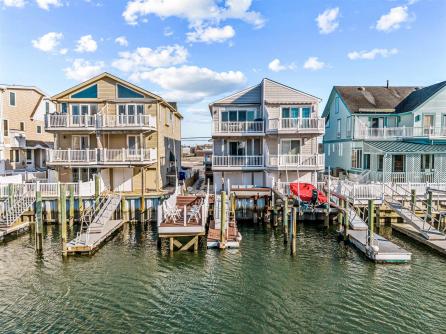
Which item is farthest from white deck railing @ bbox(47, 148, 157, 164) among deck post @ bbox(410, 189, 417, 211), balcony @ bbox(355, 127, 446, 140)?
balcony @ bbox(355, 127, 446, 140)

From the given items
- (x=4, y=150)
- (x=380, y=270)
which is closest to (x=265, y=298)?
(x=380, y=270)

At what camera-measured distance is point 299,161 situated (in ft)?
87.5

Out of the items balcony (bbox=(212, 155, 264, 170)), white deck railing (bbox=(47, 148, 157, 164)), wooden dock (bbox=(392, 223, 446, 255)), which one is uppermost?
white deck railing (bbox=(47, 148, 157, 164))

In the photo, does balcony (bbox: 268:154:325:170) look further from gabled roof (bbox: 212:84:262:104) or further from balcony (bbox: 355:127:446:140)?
balcony (bbox: 355:127:446:140)

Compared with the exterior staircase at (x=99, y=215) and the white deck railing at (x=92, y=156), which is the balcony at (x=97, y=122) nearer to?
the white deck railing at (x=92, y=156)

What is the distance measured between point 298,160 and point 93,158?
52.9 feet

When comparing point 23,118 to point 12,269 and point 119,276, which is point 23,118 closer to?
point 12,269

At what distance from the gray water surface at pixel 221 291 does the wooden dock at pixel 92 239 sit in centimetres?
60

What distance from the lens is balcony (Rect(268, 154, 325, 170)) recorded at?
26.5m

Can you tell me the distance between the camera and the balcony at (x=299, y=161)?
26527mm

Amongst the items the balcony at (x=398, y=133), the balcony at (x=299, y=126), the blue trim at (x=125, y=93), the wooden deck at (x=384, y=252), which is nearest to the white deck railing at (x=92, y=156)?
the blue trim at (x=125, y=93)

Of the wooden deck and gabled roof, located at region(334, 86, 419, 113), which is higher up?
gabled roof, located at region(334, 86, 419, 113)

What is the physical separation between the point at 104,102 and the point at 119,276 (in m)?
16.8

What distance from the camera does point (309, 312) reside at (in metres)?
12.7
